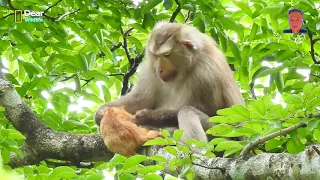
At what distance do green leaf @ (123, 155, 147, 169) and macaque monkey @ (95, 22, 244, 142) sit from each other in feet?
6.77

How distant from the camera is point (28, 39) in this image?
5352mm

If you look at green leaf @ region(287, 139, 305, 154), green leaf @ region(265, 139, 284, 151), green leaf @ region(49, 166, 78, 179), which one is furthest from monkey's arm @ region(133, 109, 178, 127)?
green leaf @ region(287, 139, 305, 154)

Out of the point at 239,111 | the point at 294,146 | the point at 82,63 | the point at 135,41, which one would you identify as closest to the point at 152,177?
the point at 239,111

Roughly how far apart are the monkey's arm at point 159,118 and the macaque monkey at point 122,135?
0.52 metres

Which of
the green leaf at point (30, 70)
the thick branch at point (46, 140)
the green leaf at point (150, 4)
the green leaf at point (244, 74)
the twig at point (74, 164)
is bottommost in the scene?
the twig at point (74, 164)

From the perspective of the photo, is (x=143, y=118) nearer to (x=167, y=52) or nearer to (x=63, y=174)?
(x=167, y=52)

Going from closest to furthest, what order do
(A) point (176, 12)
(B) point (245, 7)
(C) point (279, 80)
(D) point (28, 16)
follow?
(C) point (279, 80) < (D) point (28, 16) < (B) point (245, 7) < (A) point (176, 12)

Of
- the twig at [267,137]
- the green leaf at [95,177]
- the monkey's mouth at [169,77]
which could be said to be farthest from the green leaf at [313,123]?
the monkey's mouth at [169,77]

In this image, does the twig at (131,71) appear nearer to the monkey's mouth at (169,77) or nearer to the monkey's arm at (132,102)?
the monkey's arm at (132,102)

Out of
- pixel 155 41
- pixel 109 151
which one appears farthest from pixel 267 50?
pixel 109 151

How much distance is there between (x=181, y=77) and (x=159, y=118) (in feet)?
2.40

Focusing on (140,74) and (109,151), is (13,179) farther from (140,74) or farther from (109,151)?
(140,74)

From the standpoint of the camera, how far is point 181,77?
5.90 metres

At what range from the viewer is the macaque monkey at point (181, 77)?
569 centimetres
